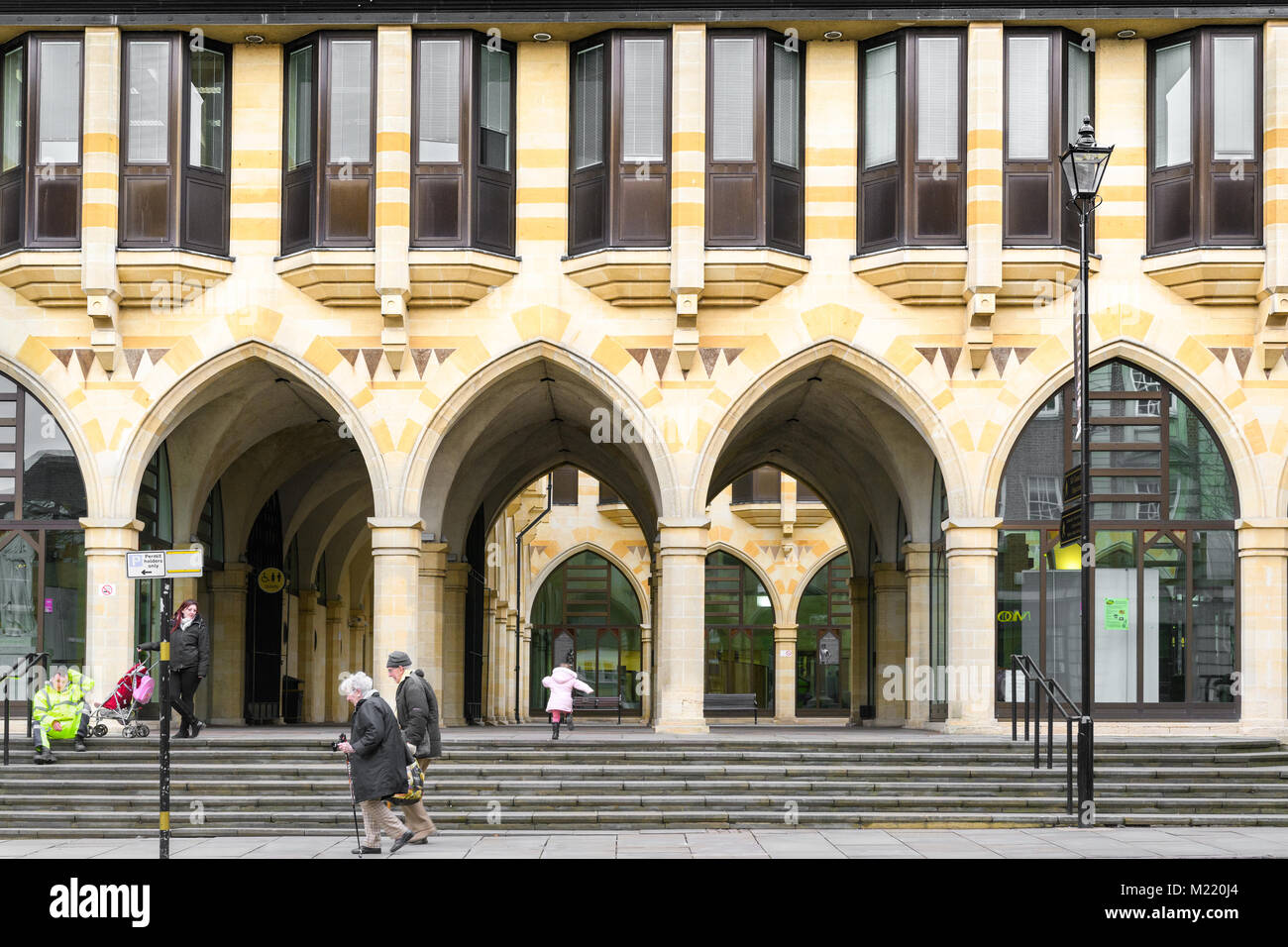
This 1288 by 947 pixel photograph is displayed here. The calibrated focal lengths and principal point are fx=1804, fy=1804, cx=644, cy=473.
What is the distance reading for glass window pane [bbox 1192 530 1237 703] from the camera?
945 inches

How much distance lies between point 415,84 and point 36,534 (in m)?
8.01

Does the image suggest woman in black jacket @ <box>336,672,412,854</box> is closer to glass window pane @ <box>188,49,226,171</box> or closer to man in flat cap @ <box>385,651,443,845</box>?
man in flat cap @ <box>385,651,443,845</box>

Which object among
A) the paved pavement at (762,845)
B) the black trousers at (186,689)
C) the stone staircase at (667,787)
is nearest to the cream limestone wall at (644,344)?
the black trousers at (186,689)

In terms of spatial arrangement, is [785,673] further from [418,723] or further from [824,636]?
[418,723]

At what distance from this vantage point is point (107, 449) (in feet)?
79.8

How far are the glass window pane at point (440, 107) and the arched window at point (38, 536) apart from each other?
6.35 metres

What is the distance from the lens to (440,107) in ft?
78.9

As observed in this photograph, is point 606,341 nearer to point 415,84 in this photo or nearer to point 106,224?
point 415,84

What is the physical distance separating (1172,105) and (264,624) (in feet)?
62.0

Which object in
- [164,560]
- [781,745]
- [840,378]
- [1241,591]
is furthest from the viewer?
[840,378]

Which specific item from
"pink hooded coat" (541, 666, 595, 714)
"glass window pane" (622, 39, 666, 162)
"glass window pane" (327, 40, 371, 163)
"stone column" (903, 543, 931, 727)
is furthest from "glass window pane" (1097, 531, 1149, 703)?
"glass window pane" (327, 40, 371, 163)

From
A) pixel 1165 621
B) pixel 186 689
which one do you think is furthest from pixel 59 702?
pixel 1165 621

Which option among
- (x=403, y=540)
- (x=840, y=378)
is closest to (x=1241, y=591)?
(x=840, y=378)

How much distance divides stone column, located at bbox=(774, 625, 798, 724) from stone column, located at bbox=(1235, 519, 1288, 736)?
2461 cm
